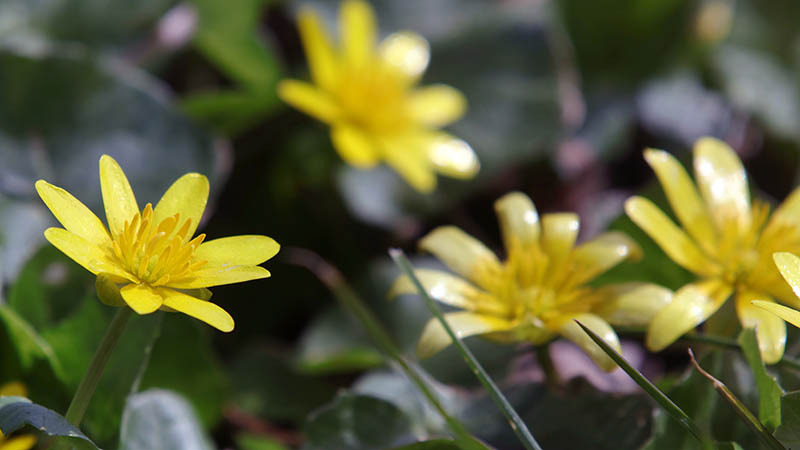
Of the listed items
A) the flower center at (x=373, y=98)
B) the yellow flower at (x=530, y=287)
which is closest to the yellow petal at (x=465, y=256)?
the yellow flower at (x=530, y=287)

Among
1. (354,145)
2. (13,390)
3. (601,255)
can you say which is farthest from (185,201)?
(354,145)

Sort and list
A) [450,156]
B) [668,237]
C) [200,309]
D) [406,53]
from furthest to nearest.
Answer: [406,53] → [450,156] → [668,237] → [200,309]

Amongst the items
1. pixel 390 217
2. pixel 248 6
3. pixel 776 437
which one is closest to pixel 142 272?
pixel 776 437

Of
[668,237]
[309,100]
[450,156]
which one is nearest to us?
[668,237]

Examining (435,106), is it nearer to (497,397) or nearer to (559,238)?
(559,238)

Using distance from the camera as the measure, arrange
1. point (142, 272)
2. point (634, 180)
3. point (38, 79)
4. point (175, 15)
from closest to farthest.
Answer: point (142, 272)
point (38, 79)
point (175, 15)
point (634, 180)

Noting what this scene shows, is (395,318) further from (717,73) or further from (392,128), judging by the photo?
(717,73)

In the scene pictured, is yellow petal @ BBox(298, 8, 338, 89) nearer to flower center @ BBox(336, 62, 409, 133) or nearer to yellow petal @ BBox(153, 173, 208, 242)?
flower center @ BBox(336, 62, 409, 133)
